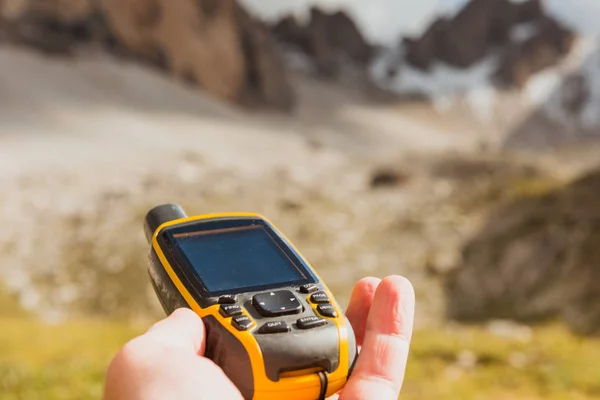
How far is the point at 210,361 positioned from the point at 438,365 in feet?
17.8

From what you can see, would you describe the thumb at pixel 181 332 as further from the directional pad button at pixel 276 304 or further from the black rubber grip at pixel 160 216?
the black rubber grip at pixel 160 216

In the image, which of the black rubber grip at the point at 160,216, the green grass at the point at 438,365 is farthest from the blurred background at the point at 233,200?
the black rubber grip at the point at 160,216

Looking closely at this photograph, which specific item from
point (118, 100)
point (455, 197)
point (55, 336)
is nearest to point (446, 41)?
point (118, 100)

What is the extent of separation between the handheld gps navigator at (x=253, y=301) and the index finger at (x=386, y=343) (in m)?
0.06

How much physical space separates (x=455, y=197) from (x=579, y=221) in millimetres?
10539

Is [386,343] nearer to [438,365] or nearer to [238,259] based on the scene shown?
[238,259]

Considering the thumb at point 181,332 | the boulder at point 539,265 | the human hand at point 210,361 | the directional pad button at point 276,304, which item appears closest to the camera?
the human hand at point 210,361

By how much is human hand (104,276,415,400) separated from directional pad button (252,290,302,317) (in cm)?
25

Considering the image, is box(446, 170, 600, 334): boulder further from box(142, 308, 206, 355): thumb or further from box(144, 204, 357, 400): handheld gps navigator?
box(142, 308, 206, 355): thumb

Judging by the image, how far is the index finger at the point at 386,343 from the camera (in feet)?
6.98

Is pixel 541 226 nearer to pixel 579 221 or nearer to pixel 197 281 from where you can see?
pixel 579 221

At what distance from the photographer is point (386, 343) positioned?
2.21m

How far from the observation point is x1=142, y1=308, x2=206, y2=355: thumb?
6.39ft

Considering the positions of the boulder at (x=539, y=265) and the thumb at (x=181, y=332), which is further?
the boulder at (x=539, y=265)
